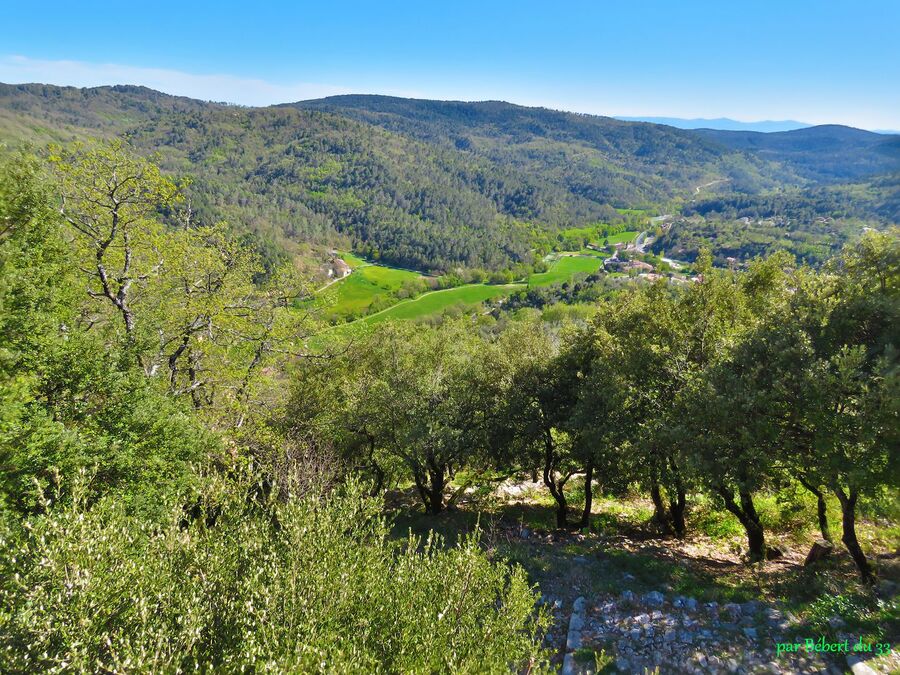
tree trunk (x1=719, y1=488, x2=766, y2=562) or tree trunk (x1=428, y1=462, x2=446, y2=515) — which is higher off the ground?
tree trunk (x1=719, y1=488, x2=766, y2=562)

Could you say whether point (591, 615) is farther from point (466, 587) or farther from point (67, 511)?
point (67, 511)

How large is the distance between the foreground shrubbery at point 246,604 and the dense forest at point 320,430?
6 cm

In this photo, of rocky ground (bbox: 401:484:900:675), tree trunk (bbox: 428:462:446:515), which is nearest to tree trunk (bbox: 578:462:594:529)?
rocky ground (bbox: 401:484:900:675)

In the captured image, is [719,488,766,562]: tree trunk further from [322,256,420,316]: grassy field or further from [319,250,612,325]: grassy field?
[322,256,420,316]: grassy field

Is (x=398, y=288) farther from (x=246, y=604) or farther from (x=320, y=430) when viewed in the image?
(x=246, y=604)

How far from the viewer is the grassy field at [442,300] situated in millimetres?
135500

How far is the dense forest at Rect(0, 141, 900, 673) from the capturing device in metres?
7.75

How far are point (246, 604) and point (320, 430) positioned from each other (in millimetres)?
15992

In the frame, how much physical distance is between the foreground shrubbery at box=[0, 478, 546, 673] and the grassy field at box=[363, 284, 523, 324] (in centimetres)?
11569

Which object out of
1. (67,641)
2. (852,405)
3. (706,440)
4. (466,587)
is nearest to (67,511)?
(67,641)

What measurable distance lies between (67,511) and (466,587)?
8.18 m

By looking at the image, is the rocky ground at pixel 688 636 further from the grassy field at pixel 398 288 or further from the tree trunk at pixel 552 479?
the grassy field at pixel 398 288

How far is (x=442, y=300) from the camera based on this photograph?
156000 millimetres

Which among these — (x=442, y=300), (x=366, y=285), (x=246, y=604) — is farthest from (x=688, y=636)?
(x=366, y=285)
